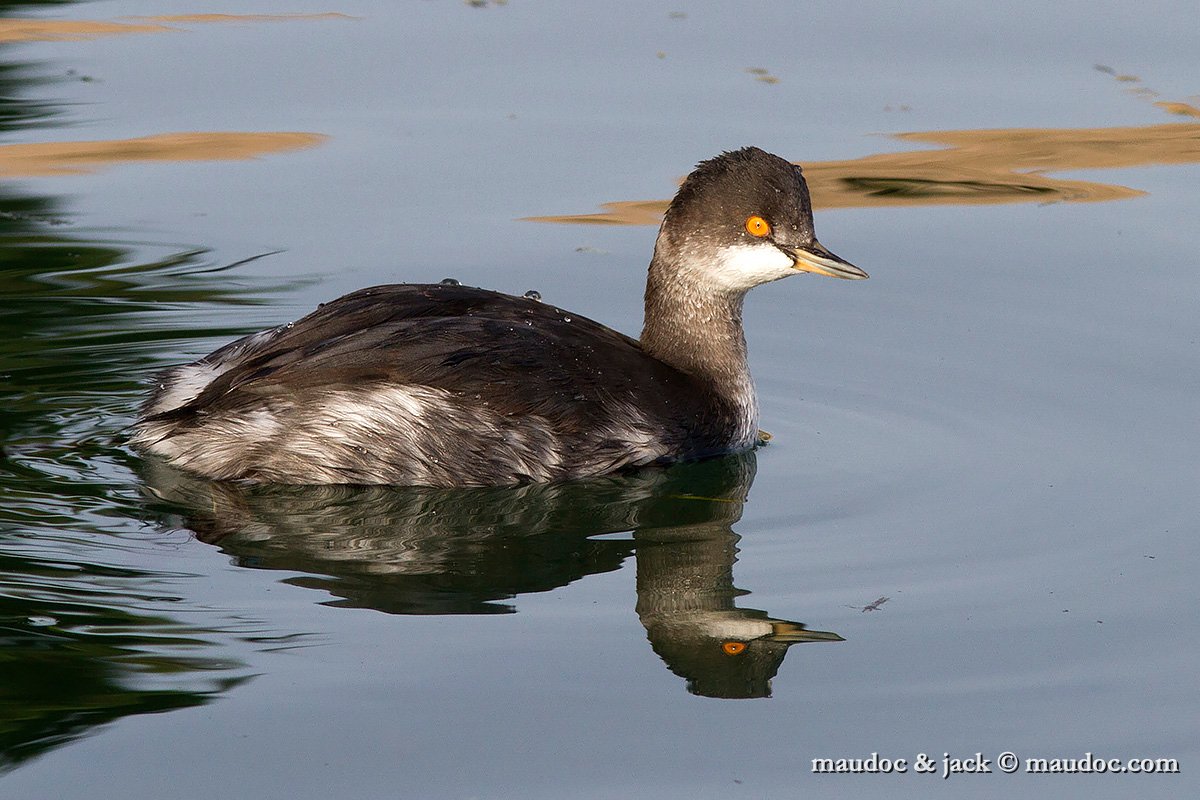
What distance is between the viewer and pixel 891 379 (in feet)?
27.5

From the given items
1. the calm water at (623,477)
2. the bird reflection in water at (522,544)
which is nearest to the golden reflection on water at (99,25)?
the calm water at (623,477)

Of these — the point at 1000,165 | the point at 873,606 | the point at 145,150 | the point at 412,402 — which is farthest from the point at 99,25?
the point at 873,606

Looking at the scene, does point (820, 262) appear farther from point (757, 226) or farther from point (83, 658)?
point (83, 658)

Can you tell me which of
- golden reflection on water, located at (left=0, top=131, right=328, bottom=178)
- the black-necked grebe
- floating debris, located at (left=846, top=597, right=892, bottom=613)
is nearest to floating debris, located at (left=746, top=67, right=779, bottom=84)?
golden reflection on water, located at (left=0, top=131, right=328, bottom=178)

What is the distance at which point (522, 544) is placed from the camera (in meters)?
6.75

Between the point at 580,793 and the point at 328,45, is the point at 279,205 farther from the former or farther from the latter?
the point at 580,793

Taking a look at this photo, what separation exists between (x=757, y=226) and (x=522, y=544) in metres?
1.88

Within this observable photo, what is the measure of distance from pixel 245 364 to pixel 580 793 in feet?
9.56

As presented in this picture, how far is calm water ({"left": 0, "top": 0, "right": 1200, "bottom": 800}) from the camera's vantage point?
17.4 ft

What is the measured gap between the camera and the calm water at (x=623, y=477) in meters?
5.31

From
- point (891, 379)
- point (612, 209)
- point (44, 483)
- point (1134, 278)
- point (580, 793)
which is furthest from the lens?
point (612, 209)

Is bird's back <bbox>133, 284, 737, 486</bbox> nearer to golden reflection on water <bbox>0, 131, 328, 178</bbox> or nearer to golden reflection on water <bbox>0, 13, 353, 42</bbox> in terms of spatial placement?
golden reflection on water <bbox>0, 131, 328, 178</bbox>

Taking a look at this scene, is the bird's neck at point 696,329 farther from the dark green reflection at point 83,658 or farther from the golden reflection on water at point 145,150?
the golden reflection on water at point 145,150

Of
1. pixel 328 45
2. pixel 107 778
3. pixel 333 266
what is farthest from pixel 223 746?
pixel 328 45
